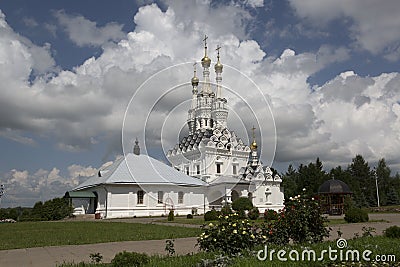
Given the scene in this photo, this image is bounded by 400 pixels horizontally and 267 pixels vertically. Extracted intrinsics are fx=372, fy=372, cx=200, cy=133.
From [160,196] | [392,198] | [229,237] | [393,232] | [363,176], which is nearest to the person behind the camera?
[229,237]

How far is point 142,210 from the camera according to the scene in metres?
41.7

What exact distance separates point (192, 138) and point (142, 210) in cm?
2347

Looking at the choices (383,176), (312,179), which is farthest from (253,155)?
(383,176)

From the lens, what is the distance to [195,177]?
56.4 meters

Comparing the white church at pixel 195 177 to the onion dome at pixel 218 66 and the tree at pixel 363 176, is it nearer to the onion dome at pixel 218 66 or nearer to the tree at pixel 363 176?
the onion dome at pixel 218 66

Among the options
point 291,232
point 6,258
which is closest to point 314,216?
point 291,232

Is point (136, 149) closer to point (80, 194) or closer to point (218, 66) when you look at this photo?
point (80, 194)

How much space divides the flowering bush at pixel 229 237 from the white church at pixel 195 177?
32.6 m

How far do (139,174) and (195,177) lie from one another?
14654 mm

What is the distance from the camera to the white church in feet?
136

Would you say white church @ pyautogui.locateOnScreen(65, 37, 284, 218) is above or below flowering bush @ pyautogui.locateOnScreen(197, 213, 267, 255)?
above

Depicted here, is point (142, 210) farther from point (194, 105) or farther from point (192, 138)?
point (194, 105)

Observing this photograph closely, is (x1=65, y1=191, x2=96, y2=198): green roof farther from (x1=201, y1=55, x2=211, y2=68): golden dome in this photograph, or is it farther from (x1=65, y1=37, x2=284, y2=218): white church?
(x1=201, y1=55, x2=211, y2=68): golden dome

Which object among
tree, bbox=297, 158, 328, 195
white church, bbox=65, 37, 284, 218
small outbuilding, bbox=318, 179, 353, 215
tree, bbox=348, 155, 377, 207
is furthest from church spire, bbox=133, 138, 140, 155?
tree, bbox=348, 155, 377, 207
